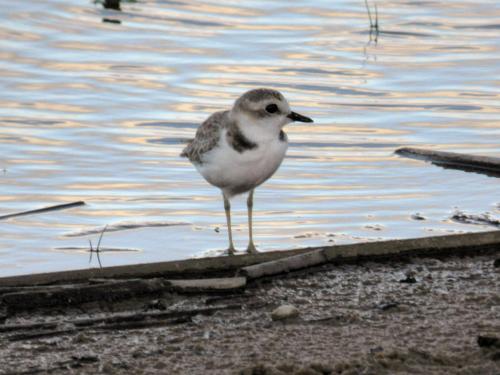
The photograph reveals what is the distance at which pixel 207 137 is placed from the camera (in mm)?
8141

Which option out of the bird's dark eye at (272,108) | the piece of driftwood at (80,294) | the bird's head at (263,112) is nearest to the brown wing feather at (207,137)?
the bird's head at (263,112)

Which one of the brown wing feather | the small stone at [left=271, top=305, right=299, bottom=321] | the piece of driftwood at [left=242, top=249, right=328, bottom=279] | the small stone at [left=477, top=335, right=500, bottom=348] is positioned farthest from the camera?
the brown wing feather

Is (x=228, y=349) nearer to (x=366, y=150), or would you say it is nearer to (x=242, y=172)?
(x=242, y=172)

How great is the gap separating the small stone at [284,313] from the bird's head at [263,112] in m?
2.03

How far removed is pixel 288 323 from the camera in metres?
5.99

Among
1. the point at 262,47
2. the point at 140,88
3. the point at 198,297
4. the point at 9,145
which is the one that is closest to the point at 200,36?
the point at 262,47

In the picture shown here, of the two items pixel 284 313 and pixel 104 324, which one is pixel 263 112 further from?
pixel 104 324

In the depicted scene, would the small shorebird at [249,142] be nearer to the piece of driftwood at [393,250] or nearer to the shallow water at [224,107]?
the shallow water at [224,107]

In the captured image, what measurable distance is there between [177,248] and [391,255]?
7.12ft

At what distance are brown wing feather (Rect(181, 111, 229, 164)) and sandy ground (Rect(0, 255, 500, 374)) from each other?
1.53m

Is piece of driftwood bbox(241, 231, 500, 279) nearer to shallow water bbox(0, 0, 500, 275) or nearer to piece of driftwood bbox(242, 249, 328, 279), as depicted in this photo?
piece of driftwood bbox(242, 249, 328, 279)

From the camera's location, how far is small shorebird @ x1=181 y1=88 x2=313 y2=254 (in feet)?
25.7

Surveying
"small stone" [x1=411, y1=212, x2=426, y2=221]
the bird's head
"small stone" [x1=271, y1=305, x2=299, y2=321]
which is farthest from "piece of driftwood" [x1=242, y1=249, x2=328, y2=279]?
"small stone" [x1=411, y1=212, x2=426, y2=221]

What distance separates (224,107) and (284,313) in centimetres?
721
